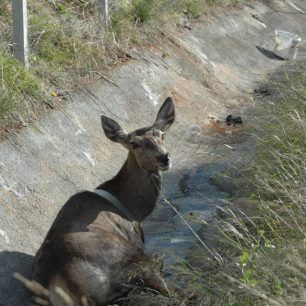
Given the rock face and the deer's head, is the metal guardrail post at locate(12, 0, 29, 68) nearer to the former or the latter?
the rock face

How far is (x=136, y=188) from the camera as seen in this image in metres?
8.07

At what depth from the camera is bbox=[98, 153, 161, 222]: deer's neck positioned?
8.04 m

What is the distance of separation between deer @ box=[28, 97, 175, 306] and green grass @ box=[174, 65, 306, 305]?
1.45 ft

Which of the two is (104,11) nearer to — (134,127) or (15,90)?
(134,127)

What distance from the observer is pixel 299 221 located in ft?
21.7

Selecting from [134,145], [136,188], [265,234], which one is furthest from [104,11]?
[265,234]

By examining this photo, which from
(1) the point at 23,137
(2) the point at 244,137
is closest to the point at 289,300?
(1) the point at 23,137

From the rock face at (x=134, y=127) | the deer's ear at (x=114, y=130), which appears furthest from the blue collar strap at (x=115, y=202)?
the deer's ear at (x=114, y=130)

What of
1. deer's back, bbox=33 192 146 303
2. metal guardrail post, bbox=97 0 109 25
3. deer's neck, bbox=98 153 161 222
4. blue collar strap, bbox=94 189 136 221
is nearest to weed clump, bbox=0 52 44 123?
deer's neck, bbox=98 153 161 222

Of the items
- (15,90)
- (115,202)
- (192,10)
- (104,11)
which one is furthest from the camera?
(192,10)

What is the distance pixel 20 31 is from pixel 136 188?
3.12 m

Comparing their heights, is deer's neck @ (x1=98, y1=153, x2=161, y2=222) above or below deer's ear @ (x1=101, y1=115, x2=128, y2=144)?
below

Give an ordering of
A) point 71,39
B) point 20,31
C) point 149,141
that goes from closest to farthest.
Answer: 1. point 149,141
2. point 20,31
3. point 71,39

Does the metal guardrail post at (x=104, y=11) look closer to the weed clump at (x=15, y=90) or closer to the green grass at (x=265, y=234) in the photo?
the weed clump at (x=15, y=90)
